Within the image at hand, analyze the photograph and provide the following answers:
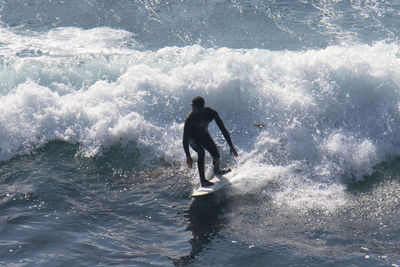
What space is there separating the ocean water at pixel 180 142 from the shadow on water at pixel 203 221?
1.3 inches

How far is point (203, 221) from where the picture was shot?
280 inches

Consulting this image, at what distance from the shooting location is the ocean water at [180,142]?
629 centimetres

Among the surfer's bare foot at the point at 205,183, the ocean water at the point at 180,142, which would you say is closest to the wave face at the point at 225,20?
the ocean water at the point at 180,142

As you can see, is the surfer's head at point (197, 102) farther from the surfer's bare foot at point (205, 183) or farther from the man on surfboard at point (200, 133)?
the surfer's bare foot at point (205, 183)

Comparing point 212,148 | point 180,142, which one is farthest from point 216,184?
point 180,142

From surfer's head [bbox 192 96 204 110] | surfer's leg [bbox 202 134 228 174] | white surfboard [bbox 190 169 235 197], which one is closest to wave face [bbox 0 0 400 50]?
surfer's leg [bbox 202 134 228 174]

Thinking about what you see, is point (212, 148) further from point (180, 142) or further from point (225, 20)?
point (225, 20)

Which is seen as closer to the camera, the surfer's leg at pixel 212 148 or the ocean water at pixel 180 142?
the ocean water at pixel 180 142

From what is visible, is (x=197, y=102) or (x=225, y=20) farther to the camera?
(x=225, y=20)

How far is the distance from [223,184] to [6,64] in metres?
8.71

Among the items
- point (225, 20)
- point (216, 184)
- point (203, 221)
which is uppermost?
point (225, 20)

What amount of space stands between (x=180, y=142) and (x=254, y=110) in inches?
78.9

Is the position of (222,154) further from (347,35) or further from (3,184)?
(347,35)

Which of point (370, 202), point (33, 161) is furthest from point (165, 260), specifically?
point (33, 161)
